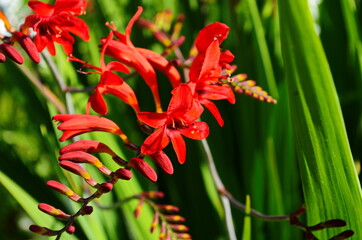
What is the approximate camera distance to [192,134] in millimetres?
500

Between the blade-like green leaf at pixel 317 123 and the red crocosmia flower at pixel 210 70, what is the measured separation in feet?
0.28

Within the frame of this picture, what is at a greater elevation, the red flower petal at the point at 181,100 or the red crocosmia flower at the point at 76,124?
the red flower petal at the point at 181,100

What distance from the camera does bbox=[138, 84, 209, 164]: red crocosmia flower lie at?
1.57 ft

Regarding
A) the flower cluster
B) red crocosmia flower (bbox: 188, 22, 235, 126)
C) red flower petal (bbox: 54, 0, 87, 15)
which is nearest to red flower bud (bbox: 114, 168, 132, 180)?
the flower cluster

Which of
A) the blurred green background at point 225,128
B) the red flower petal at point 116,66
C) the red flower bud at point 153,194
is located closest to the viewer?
the red flower petal at point 116,66

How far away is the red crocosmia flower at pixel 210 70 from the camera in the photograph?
0.51 metres

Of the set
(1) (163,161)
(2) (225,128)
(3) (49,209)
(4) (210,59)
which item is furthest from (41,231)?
(2) (225,128)

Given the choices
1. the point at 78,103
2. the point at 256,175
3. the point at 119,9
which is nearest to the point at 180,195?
the point at 256,175

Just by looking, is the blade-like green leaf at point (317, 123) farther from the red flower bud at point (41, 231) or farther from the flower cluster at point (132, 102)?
the red flower bud at point (41, 231)

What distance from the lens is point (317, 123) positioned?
583 millimetres

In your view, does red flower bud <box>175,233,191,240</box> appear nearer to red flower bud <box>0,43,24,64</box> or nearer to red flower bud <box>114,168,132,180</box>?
red flower bud <box>114,168,132,180</box>

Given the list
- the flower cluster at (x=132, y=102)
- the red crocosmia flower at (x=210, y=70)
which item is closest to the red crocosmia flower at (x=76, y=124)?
the flower cluster at (x=132, y=102)

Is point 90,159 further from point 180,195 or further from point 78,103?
point 180,195

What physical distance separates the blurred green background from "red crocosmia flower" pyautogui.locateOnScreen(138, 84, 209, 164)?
254 millimetres
